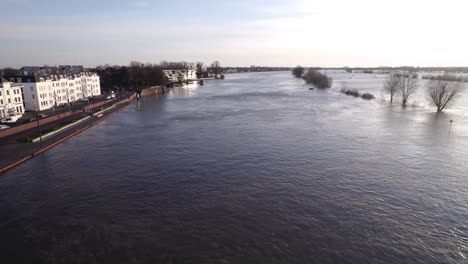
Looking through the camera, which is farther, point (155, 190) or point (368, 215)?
point (155, 190)

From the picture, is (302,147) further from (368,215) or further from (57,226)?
(57,226)

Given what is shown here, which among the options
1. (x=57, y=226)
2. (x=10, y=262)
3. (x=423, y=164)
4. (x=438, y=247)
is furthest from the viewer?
(x=423, y=164)

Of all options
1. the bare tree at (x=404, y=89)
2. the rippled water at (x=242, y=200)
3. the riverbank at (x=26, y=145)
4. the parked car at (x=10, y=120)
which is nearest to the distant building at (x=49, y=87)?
the parked car at (x=10, y=120)

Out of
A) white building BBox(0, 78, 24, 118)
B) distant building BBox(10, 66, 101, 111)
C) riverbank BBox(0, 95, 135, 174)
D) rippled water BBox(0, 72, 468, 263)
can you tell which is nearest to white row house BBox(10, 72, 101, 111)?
distant building BBox(10, 66, 101, 111)

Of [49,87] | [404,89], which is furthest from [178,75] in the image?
[404,89]

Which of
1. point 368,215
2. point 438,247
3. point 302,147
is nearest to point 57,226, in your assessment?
point 368,215

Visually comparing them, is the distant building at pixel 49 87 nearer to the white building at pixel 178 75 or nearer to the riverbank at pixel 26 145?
the riverbank at pixel 26 145

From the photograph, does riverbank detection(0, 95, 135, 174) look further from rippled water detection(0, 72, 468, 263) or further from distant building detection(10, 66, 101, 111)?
distant building detection(10, 66, 101, 111)
